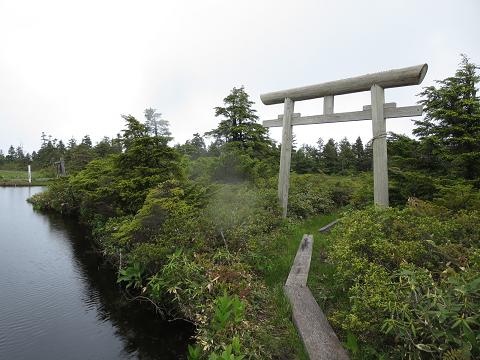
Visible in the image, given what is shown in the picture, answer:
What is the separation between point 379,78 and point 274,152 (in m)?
13.7

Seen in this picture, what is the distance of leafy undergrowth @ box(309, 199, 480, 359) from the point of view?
270cm

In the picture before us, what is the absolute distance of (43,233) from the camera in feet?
45.0

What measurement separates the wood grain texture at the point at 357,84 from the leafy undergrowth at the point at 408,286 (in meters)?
2.75

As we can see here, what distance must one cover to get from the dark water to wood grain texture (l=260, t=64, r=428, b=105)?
6.44m

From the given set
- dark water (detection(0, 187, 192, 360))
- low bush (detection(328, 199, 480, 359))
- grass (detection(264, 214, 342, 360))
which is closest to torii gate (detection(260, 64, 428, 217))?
low bush (detection(328, 199, 480, 359))

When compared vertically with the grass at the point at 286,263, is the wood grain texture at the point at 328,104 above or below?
above

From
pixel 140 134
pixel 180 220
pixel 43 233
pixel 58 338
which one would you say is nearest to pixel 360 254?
pixel 180 220

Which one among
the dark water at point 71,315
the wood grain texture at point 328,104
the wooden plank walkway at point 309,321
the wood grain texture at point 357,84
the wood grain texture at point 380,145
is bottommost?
the dark water at point 71,315

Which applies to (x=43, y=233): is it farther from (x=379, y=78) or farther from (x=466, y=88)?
(x=466, y=88)

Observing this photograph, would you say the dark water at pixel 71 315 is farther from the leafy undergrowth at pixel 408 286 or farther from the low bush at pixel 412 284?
the low bush at pixel 412 284

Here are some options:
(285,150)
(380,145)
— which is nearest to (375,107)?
(380,145)

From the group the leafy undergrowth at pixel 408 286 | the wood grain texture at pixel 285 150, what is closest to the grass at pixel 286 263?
the leafy undergrowth at pixel 408 286

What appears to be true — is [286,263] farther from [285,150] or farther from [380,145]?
[285,150]

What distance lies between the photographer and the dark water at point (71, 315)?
17.3 ft
